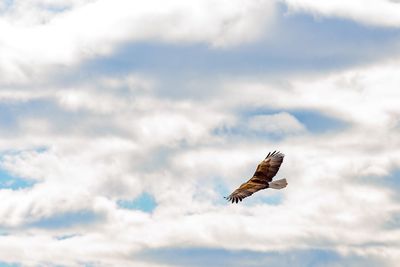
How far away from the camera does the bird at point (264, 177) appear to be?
58.9m

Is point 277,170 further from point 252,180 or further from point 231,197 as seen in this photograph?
point 231,197

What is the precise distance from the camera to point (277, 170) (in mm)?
61281

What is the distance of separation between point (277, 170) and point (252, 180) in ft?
10.8

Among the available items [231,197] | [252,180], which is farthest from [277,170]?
[231,197]

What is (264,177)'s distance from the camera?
6094 cm

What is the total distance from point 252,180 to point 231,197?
449cm

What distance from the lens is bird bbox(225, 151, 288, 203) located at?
58.9 m

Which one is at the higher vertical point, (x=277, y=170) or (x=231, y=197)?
(x=277, y=170)

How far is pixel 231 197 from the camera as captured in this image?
189 ft

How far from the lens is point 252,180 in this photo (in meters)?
60.8

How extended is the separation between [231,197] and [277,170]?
289 inches
